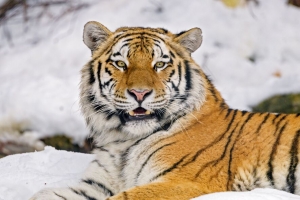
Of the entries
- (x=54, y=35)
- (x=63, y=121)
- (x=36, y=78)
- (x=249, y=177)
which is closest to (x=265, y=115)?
(x=249, y=177)

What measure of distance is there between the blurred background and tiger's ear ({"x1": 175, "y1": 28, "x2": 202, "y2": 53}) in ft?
8.78

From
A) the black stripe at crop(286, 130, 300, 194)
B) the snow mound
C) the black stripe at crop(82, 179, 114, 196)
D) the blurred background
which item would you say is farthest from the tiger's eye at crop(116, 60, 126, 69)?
the blurred background

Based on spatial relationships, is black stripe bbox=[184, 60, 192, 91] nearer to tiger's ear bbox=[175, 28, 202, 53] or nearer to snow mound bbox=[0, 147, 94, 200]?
tiger's ear bbox=[175, 28, 202, 53]

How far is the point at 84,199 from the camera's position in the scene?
4.43 m

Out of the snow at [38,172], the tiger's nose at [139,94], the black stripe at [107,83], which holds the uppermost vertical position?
the black stripe at [107,83]

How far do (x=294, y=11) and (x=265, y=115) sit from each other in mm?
4683

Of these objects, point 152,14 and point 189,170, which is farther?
point 152,14

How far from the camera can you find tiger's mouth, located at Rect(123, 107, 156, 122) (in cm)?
430

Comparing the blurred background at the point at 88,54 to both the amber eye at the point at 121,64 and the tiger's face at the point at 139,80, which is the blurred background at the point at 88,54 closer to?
the tiger's face at the point at 139,80

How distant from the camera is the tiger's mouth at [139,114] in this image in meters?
4.30

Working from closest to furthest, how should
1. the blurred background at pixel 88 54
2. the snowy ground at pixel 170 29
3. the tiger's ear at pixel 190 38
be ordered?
the tiger's ear at pixel 190 38, the blurred background at pixel 88 54, the snowy ground at pixel 170 29

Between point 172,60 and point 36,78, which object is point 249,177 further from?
point 36,78

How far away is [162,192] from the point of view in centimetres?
394

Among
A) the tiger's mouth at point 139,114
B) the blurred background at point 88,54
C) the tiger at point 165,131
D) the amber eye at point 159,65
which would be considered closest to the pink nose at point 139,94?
the tiger at point 165,131
